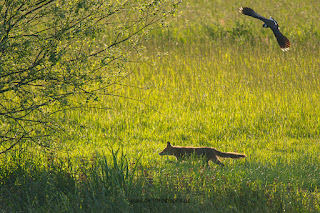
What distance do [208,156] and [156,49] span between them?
32.8ft

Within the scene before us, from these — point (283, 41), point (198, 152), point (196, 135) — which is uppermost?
point (283, 41)

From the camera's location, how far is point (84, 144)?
8.84 metres

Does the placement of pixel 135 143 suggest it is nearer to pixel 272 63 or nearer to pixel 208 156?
pixel 208 156

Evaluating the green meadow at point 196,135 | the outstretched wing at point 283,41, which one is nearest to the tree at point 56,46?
the green meadow at point 196,135

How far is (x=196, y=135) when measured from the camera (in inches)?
367

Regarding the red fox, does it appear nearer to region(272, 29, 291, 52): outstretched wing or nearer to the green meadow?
the green meadow

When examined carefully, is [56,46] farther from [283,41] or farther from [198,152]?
[283,41]

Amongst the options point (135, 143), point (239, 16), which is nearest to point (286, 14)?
point (239, 16)

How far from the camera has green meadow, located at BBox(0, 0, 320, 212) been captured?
17.8 ft

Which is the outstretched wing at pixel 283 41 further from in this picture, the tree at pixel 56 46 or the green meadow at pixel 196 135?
the tree at pixel 56 46

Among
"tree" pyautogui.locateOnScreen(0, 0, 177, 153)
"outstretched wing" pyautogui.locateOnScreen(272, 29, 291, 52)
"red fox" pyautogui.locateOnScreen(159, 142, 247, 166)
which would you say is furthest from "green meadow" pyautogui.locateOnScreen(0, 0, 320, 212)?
"outstretched wing" pyautogui.locateOnScreen(272, 29, 291, 52)

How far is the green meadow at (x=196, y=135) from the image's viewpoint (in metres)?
5.43

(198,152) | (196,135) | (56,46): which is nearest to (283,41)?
(198,152)

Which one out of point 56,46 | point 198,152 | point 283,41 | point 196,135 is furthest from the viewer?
point 196,135
